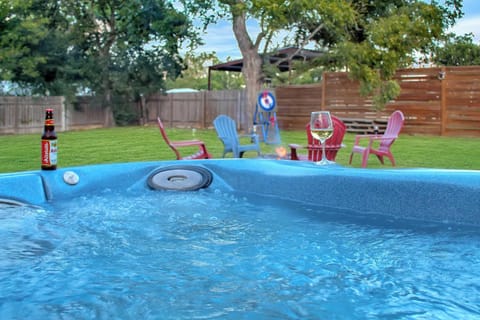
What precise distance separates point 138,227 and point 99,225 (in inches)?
10.9

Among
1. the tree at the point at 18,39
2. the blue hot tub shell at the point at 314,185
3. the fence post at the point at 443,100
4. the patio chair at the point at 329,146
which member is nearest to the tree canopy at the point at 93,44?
the tree at the point at 18,39

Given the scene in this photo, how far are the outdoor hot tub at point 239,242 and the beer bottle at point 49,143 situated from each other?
76mm

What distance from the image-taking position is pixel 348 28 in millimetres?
13148

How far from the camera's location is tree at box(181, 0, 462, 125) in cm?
1098

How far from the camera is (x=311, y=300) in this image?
2188mm

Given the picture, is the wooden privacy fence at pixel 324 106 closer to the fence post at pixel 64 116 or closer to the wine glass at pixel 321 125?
the fence post at pixel 64 116

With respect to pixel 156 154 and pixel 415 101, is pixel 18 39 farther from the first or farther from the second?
pixel 415 101

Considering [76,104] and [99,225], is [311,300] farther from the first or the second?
[76,104]

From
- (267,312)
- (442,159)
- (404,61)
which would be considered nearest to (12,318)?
(267,312)

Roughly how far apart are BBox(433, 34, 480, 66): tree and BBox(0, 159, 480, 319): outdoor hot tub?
13.9 meters

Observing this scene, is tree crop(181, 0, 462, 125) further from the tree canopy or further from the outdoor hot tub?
the outdoor hot tub

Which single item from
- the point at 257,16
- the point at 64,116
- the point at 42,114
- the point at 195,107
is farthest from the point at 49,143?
the point at 195,107

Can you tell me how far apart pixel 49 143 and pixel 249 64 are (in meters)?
9.52

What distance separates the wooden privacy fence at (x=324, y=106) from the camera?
12484 millimetres
